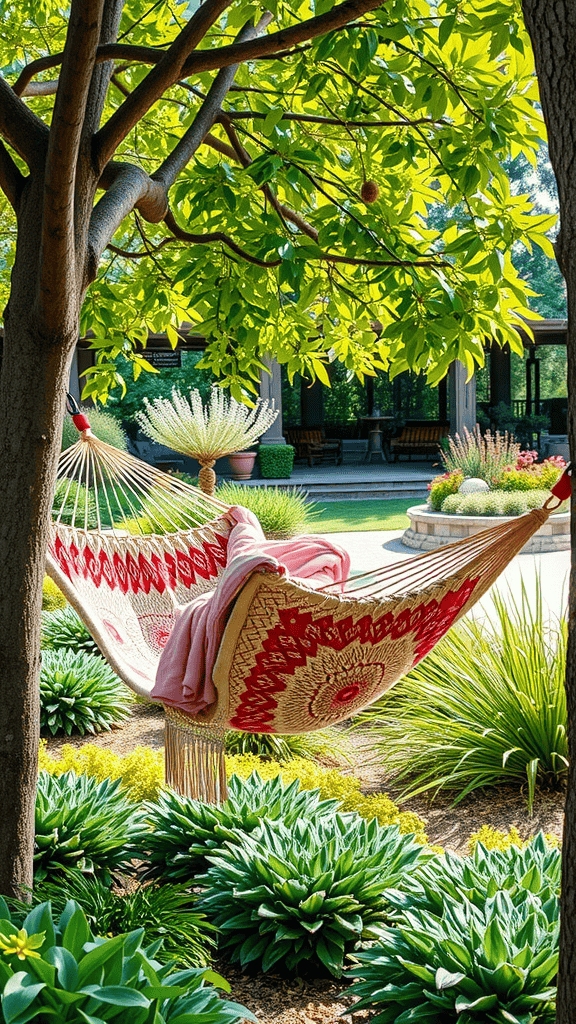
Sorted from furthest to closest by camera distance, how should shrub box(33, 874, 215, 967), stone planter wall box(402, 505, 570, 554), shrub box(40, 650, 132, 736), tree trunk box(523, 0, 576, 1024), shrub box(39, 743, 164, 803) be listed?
stone planter wall box(402, 505, 570, 554) < shrub box(40, 650, 132, 736) < shrub box(39, 743, 164, 803) < shrub box(33, 874, 215, 967) < tree trunk box(523, 0, 576, 1024)

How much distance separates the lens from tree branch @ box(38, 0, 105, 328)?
1.63 metres

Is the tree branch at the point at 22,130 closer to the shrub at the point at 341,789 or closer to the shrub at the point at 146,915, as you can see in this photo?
the shrub at the point at 146,915

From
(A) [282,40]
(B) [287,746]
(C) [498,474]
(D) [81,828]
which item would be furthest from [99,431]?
(A) [282,40]

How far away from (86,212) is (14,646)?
0.94 m

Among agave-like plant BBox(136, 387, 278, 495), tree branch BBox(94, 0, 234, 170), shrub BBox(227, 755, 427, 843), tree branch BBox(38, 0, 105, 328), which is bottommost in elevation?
shrub BBox(227, 755, 427, 843)

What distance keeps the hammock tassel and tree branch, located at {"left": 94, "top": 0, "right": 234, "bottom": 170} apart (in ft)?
5.54

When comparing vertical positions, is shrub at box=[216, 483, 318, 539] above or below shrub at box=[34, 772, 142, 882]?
above

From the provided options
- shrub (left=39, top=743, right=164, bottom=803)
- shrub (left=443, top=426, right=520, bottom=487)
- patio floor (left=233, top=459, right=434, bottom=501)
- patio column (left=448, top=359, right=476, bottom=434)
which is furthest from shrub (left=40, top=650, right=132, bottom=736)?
patio column (left=448, top=359, right=476, bottom=434)

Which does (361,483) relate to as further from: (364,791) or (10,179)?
(10,179)

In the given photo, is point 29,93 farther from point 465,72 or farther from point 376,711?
point 376,711

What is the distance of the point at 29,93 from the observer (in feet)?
9.71

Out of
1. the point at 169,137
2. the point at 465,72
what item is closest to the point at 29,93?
the point at 169,137

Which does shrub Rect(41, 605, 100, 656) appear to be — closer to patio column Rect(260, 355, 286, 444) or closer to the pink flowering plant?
the pink flowering plant

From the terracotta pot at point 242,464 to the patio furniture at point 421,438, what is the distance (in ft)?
13.6
